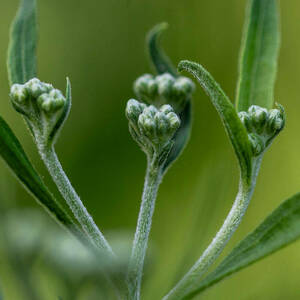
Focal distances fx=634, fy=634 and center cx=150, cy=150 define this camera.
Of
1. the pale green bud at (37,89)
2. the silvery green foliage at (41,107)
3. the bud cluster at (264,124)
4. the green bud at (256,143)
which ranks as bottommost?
the green bud at (256,143)

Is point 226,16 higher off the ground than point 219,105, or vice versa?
point 226,16

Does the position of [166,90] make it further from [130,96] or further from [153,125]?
[130,96]

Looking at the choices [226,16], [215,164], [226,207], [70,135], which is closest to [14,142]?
[215,164]

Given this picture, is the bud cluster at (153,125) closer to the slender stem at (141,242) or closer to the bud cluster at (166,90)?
the slender stem at (141,242)

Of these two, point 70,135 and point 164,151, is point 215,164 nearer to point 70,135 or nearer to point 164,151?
point 164,151

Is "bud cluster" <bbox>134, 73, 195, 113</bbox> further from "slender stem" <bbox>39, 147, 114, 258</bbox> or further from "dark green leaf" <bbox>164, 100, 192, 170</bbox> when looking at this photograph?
"slender stem" <bbox>39, 147, 114, 258</bbox>

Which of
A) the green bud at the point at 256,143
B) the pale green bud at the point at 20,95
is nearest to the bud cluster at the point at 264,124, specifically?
the green bud at the point at 256,143
